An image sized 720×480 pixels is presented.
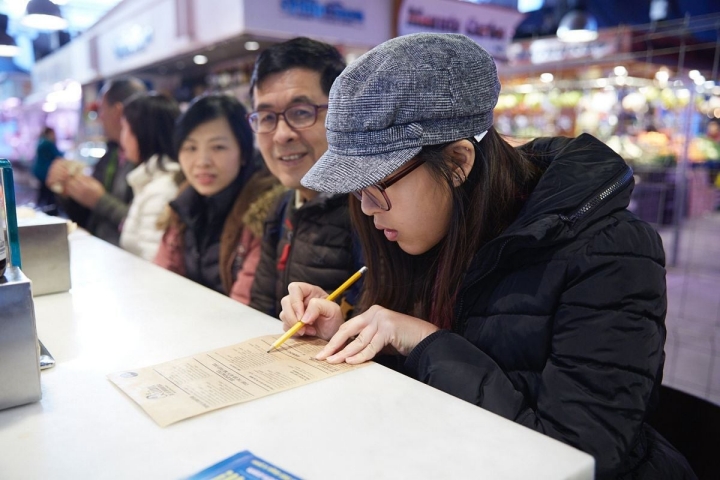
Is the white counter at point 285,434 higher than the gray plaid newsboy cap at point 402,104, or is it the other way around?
the gray plaid newsboy cap at point 402,104

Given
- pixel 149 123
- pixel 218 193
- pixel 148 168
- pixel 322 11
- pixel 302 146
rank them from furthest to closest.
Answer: pixel 322 11 → pixel 149 123 → pixel 148 168 → pixel 218 193 → pixel 302 146

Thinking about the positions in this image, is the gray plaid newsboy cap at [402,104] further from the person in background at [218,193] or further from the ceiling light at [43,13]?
the ceiling light at [43,13]

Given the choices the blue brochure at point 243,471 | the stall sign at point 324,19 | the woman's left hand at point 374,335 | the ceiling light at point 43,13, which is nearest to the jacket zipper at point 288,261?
the woman's left hand at point 374,335

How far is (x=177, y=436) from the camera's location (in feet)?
2.68

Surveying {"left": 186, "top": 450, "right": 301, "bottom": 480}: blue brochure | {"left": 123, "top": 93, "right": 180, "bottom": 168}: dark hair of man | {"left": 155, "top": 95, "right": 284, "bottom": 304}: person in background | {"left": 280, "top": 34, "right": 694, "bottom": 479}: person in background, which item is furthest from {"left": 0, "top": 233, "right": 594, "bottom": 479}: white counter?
{"left": 123, "top": 93, "right": 180, "bottom": 168}: dark hair of man

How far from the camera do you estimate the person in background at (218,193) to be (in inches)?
92.7

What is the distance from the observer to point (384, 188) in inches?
44.3

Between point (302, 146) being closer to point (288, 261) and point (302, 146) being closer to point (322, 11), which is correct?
point (288, 261)

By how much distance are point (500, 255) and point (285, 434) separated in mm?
540

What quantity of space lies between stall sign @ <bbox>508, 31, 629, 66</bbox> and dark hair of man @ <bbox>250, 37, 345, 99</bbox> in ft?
18.6

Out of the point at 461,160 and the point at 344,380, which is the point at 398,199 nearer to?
the point at 461,160

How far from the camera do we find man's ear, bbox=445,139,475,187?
1112 mm

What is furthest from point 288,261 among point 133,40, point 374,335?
→ point 133,40

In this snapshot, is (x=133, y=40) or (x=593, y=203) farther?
(x=133, y=40)
